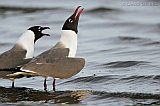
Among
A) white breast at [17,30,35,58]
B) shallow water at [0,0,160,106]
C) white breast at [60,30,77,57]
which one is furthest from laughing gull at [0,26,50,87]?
white breast at [60,30,77,57]

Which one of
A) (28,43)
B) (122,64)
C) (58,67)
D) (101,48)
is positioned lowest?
(122,64)

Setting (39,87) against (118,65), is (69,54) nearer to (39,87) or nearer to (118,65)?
(39,87)

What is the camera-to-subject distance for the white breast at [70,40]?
11.7 meters

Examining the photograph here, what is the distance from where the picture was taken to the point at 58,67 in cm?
1118

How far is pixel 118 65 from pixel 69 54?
2.34 metres

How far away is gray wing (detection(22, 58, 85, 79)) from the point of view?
11016 mm

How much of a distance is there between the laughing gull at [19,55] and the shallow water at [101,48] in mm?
442

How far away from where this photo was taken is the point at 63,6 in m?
23.8

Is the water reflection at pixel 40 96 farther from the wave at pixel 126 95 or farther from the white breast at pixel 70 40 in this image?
the white breast at pixel 70 40

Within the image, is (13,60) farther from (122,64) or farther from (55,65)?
(122,64)

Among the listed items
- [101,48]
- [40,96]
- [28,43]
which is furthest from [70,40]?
[101,48]

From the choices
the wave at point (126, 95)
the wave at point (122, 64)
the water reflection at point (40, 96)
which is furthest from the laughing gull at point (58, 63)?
the wave at point (122, 64)

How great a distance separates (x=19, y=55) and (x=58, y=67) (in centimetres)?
91

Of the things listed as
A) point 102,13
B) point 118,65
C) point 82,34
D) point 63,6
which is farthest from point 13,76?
point 63,6
